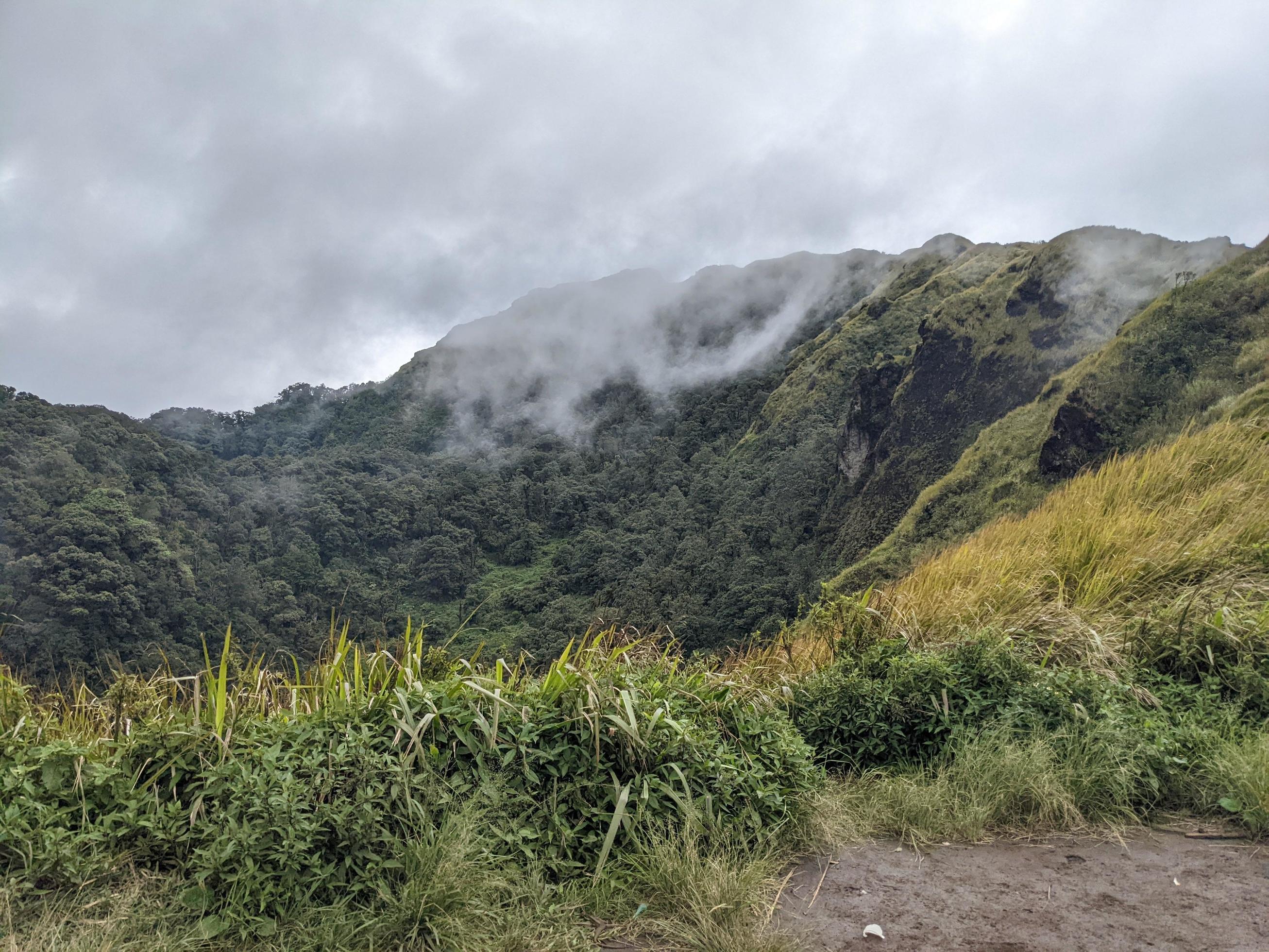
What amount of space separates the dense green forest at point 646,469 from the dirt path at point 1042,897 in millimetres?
1923

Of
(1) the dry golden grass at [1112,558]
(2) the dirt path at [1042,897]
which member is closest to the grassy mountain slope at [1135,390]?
(1) the dry golden grass at [1112,558]

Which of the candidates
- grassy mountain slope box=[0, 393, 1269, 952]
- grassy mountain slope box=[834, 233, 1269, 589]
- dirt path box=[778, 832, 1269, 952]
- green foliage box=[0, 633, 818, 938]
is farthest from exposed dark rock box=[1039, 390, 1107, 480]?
green foliage box=[0, 633, 818, 938]

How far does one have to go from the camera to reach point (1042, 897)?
8.14ft

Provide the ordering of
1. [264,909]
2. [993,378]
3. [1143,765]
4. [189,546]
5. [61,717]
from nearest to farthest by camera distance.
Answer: [264,909], [1143,765], [61,717], [993,378], [189,546]

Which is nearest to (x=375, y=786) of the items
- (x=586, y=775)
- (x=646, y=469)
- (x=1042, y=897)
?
(x=586, y=775)

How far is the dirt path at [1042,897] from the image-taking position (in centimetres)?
223

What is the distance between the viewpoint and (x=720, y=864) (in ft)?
8.11

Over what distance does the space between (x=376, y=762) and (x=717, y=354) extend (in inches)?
6197

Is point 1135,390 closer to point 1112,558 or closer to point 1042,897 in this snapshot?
point 1112,558

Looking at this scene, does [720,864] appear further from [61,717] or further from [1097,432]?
[1097,432]

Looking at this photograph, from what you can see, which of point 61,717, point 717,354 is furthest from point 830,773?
point 717,354

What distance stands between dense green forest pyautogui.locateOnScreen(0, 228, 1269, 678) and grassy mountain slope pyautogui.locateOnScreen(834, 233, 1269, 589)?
4.1 inches

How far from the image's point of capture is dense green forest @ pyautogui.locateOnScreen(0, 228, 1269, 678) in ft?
77.4

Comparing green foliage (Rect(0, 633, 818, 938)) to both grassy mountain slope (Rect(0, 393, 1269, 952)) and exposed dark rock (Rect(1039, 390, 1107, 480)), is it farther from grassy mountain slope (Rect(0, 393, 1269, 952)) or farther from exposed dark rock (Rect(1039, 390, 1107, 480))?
exposed dark rock (Rect(1039, 390, 1107, 480))
